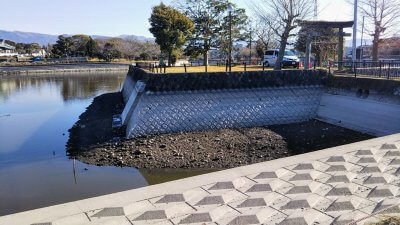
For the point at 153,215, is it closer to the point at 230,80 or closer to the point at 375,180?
the point at 375,180

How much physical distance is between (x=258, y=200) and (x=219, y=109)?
33.4ft

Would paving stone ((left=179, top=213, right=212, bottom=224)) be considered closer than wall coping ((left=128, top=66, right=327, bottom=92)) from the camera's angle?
Yes

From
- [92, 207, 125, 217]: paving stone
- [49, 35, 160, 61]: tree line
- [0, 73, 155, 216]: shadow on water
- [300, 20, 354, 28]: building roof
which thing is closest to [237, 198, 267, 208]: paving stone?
[92, 207, 125, 217]: paving stone

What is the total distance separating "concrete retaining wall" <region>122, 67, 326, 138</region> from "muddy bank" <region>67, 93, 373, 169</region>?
1.91 ft

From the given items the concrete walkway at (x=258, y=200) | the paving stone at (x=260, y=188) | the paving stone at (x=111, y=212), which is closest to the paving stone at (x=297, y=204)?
the concrete walkway at (x=258, y=200)

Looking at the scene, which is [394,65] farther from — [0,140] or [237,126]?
[0,140]

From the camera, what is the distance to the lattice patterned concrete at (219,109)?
44.4ft

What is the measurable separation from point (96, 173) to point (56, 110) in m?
14.1

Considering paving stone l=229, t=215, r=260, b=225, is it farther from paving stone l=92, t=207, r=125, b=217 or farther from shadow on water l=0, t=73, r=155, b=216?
shadow on water l=0, t=73, r=155, b=216

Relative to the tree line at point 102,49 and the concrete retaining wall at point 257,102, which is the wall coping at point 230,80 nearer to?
the concrete retaining wall at point 257,102

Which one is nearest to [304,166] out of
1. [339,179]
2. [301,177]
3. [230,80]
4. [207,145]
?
[301,177]

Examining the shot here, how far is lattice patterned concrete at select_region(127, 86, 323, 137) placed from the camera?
44.4 feet

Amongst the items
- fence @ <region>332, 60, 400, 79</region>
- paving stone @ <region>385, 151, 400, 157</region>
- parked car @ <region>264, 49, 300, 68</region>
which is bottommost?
paving stone @ <region>385, 151, 400, 157</region>

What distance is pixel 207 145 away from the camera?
1215 centimetres
